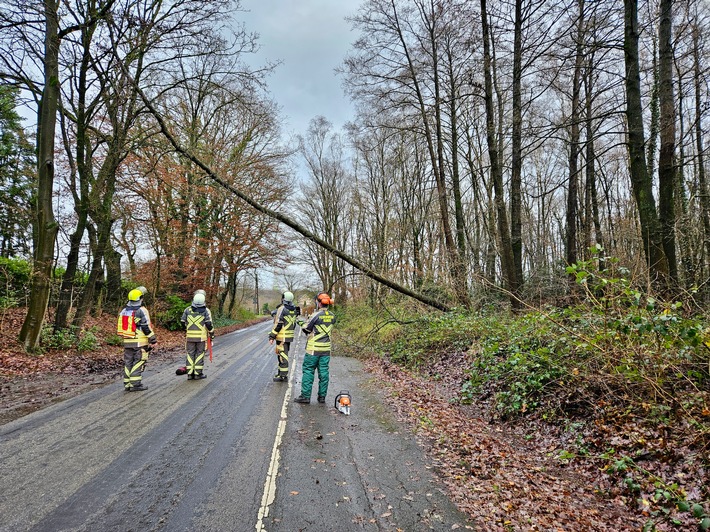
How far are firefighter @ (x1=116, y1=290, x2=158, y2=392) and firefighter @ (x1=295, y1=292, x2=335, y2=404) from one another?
3465mm

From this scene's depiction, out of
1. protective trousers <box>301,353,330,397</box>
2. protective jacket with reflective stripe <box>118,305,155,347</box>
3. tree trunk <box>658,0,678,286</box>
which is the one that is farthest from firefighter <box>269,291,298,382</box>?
tree trunk <box>658,0,678,286</box>

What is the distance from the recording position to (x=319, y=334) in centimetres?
763

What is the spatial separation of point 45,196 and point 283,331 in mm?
8507

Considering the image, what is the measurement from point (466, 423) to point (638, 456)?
8.02 feet

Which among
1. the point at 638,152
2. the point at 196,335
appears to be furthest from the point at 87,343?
the point at 638,152

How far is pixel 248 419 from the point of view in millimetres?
6102

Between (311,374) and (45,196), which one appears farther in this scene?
(45,196)

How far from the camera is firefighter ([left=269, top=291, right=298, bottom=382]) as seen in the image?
9.11 metres

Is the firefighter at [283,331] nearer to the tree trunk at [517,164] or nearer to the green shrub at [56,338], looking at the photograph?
the tree trunk at [517,164]

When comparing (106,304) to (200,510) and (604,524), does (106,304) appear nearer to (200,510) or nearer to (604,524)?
(200,510)

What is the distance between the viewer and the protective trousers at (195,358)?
896 centimetres

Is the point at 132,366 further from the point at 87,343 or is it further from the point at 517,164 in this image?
the point at 517,164

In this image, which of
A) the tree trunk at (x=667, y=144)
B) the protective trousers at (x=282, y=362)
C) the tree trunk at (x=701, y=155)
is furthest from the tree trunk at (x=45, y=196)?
the tree trunk at (x=701, y=155)

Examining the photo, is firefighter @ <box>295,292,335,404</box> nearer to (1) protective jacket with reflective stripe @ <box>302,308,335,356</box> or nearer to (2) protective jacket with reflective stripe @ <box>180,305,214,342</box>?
(1) protective jacket with reflective stripe @ <box>302,308,335,356</box>
